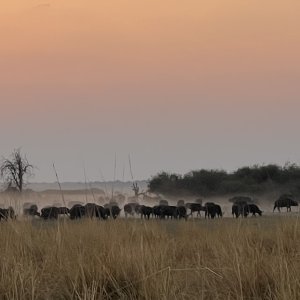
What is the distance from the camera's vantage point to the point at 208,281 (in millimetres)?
5469

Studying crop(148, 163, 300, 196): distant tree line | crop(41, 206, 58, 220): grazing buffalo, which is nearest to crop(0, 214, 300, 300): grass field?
crop(41, 206, 58, 220): grazing buffalo

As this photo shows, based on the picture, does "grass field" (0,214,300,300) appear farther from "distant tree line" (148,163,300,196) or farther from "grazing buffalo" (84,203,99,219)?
"distant tree line" (148,163,300,196)

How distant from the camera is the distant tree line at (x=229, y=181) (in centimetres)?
6556

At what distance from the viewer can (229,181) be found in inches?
2744

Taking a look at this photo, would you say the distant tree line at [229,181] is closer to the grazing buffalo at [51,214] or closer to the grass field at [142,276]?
the grazing buffalo at [51,214]

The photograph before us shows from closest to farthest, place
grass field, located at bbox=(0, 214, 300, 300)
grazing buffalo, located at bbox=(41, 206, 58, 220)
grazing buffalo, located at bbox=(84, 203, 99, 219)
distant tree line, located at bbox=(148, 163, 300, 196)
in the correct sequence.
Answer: grass field, located at bbox=(0, 214, 300, 300)
grazing buffalo, located at bbox=(84, 203, 99, 219)
grazing buffalo, located at bbox=(41, 206, 58, 220)
distant tree line, located at bbox=(148, 163, 300, 196)

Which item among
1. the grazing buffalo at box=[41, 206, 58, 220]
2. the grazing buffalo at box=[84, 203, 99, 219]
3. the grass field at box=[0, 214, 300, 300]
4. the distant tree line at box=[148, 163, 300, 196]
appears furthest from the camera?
the distant tree line at box=[148, 163, 300, 196]

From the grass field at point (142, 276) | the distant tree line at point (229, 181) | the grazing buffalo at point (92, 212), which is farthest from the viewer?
the distant tree line at point (229, 181)

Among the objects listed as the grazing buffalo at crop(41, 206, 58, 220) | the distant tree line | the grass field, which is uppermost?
the distant tree line

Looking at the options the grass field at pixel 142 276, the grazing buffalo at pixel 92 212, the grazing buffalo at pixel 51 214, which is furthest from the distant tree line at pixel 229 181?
the grass field at pixel 142 276

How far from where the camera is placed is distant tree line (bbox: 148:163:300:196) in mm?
65562

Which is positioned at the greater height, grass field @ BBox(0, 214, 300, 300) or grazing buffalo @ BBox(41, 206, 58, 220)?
grazing buffalo @ BBox(41, 206, 58, 220)

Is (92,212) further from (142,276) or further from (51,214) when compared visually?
(51,214)

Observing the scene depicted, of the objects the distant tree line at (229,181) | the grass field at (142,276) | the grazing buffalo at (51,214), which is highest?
the distant tree line at (229,181)
